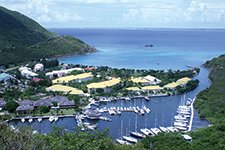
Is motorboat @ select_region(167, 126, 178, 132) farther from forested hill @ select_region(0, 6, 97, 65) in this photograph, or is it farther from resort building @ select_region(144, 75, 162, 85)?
forested hill @ select_region(0, 6, 97, 65)

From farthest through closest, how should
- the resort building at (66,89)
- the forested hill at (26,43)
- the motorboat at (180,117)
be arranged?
the forested hill at (26,43) → the resort building at (66,89) → the motorboat at (180,117)

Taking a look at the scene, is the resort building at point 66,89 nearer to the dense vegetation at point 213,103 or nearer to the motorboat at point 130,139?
the motorboat at point 130,139

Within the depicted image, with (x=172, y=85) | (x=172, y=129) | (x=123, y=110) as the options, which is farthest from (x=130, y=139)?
(x=172, y=85)

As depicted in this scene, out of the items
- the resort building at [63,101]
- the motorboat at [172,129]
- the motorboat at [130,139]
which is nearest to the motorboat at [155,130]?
the motorboat at [172,129]

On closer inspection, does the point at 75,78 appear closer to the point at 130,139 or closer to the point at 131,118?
the point at 131,118

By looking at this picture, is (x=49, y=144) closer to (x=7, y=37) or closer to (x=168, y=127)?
(x=168, y=127)

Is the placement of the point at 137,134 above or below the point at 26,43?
below

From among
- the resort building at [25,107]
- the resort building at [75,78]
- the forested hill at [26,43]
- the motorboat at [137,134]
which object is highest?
the forested hill at [26,43]

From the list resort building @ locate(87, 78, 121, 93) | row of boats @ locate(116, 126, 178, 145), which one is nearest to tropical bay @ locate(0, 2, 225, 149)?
resort building @ locate(87, 78, 121, 93)
